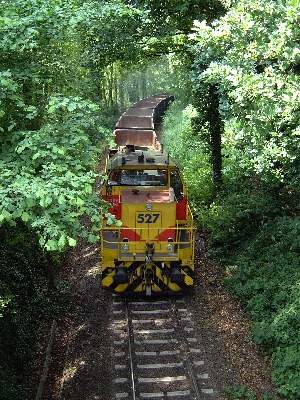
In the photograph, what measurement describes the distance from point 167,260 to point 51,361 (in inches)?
140

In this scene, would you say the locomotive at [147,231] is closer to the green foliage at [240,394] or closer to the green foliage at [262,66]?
the green foliage at [240,394]

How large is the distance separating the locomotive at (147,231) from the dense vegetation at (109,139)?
1528 millimetres

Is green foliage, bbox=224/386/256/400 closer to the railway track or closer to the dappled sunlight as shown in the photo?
the railway track

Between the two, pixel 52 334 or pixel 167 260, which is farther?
pixel 167 260

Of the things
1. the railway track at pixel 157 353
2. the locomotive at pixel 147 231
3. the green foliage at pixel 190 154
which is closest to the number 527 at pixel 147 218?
the locomotive at pixel 147 231

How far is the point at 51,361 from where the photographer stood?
10.0 metres

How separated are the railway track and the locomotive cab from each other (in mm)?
593

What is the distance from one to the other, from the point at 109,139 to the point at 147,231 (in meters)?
4.38

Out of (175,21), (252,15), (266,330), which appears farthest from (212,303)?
(175,21)

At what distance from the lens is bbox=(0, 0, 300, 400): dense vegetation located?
21.3 ft

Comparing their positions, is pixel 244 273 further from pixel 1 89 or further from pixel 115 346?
pixel 1 89

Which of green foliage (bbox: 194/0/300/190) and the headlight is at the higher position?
green foliage (bbox: 194/0/300/190)

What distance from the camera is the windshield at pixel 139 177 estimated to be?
495 inches

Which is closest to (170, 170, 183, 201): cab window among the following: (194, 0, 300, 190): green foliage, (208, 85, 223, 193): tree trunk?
(194, 0, 300, 190): green foliage
